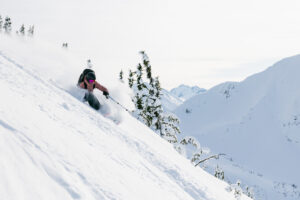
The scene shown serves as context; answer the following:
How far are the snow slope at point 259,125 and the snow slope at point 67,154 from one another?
2056 cm

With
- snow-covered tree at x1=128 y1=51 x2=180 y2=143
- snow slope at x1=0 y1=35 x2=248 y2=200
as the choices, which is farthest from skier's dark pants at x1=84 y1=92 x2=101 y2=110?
snow-covered tree at x1=128 y1=51 x2=180 y2=143

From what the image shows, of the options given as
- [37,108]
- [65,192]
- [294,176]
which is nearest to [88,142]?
[37,108]

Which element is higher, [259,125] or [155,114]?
[259,125]

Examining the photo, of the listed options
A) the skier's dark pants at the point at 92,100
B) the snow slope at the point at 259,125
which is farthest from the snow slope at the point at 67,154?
the snow slope at the point at 259,125

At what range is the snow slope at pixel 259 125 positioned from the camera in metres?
31.8

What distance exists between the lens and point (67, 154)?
16.2 ft

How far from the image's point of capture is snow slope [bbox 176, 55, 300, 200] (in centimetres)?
3180

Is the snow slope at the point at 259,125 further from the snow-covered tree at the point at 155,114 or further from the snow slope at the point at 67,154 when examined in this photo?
the snow slope at the point at 67,154

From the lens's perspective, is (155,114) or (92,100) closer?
(92,100)

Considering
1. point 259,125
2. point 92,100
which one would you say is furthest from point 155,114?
point 259,125

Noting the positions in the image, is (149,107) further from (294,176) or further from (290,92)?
(290,92)

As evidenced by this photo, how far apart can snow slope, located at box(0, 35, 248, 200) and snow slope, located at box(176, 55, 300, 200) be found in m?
20.6

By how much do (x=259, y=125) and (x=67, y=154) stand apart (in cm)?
4217

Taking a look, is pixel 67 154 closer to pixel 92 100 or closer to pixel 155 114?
pixel 92 100
